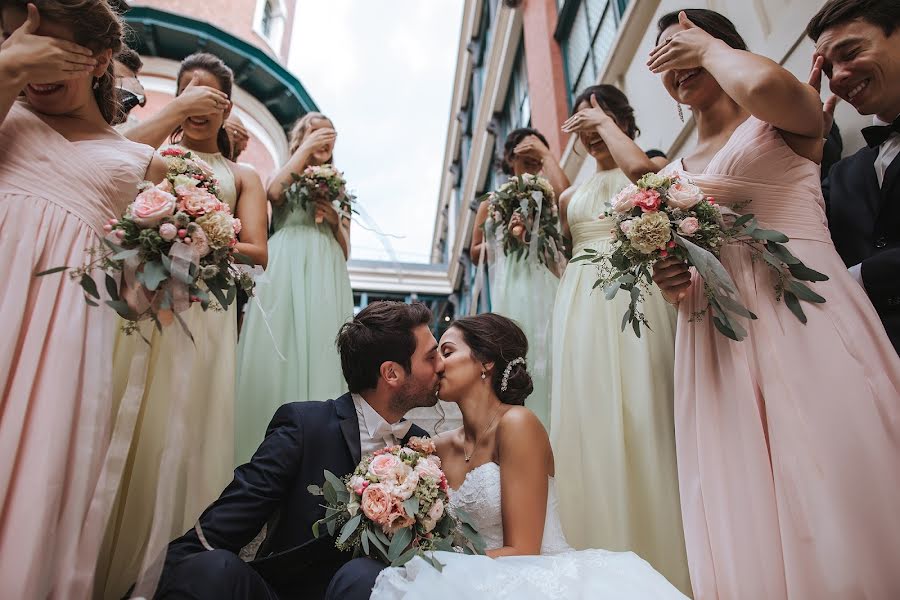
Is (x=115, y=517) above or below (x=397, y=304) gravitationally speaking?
below

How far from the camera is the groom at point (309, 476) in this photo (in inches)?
66.4

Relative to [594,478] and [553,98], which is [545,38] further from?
[594,478]

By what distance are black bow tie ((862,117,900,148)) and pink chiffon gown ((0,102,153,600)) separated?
9.39 feet

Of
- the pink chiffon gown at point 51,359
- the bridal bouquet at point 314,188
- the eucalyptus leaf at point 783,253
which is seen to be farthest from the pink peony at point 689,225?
the bridal bouquet at point 314,188

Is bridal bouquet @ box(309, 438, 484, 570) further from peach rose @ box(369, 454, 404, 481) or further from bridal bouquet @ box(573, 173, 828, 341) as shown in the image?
bridal bouquet @ box(573, 173, 828, 341)

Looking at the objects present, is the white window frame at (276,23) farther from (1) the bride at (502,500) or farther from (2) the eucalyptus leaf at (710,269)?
(2) the eucalyptus leaf at (710,269)

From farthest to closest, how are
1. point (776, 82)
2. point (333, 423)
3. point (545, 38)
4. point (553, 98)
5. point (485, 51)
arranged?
point (485, 51), point (545, 38), point (553, 98), point (333, 423), point (776, 82)

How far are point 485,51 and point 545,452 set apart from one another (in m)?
14.1

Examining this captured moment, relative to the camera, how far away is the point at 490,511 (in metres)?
2.20

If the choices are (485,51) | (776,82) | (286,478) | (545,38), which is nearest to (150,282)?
(286,478)

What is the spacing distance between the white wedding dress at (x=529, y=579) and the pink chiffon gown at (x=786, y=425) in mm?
412

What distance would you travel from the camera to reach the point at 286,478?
2.09 meters

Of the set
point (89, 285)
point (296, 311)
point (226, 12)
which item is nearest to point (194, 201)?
point (89, 285)

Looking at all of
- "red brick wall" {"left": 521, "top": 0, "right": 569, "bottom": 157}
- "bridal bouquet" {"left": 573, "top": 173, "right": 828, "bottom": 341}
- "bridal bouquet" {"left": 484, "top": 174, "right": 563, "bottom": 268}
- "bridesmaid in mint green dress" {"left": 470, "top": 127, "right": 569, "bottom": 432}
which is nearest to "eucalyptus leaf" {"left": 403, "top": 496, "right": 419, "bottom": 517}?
"bridal bouquet" {"left": 573, "top": 173, "right": 828, "bottom": 341}
